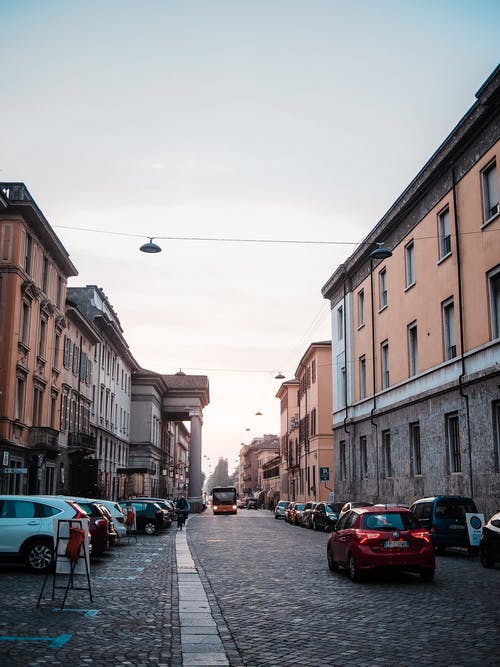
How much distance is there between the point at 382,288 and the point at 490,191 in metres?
12.5

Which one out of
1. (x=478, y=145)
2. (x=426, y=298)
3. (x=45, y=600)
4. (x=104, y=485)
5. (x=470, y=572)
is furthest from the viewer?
(x=104, y=485)

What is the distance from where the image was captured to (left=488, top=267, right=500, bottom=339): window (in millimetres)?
24234

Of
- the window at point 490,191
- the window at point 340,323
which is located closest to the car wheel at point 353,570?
the window at point 490,191

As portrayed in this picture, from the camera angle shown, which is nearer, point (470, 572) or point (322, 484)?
point (470, 572)

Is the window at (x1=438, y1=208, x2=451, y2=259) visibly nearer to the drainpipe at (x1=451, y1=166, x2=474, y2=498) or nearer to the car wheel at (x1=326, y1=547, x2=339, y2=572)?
the drainpipe at (x1=451, y1=166, x2=474, y2=498)

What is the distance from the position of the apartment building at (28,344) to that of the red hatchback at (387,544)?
18230 mm

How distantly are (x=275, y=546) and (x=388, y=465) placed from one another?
11.3 meters

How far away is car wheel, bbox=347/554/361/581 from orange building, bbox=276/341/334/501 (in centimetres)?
3992

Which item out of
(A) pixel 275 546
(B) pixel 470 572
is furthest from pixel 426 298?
(B) pixel 470 572

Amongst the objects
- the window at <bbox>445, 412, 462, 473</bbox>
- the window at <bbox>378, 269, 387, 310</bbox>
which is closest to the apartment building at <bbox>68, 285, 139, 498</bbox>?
the window at <bbox>378, 269, 387, 310</bbox>

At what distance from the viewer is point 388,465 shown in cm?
3575

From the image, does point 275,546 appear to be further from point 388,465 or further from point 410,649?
point 410,649

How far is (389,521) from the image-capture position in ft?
48.2

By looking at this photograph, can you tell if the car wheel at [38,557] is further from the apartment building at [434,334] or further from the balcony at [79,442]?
the balcony at [79,442]
